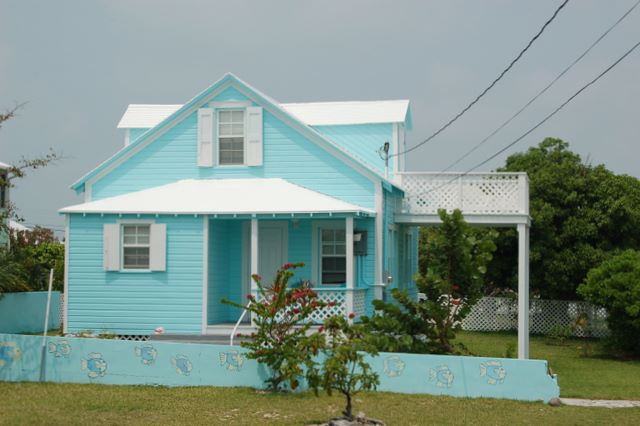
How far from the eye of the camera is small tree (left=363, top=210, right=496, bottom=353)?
18.3 m

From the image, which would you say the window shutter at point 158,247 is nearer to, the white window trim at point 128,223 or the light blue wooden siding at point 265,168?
the white window trim at point 128,223

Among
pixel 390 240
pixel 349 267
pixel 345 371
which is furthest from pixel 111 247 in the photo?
pixel 345 371

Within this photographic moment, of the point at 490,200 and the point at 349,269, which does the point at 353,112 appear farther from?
the point at 349,269

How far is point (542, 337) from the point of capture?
30859 millimetres

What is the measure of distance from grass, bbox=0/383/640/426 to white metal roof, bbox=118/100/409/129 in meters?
13.0

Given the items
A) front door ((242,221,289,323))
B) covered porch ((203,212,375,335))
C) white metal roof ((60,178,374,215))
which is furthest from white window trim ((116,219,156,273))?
front door ((242,221,289,323))

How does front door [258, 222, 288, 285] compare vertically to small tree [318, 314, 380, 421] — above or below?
above

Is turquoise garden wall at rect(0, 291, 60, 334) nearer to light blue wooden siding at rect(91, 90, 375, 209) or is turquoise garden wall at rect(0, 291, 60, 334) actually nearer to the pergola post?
light blue wooden siding at rect(91, 90, 375, 209)

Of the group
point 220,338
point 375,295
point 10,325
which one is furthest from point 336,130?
point 10,325

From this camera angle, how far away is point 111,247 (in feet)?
72.1

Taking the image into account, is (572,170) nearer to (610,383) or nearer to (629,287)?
(629,287)


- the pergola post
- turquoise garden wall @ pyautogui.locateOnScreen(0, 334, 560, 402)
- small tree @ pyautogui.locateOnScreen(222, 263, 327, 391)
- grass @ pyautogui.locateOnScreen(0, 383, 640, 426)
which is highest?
the pergola post

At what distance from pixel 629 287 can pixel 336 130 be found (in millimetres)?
A: 9589

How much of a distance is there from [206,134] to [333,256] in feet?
14.4
